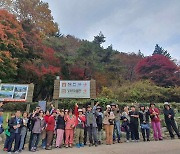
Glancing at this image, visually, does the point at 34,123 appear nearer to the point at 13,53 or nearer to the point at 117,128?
the point at 117,128

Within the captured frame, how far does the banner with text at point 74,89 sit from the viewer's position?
1004 centimetres

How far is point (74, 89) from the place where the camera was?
33.2 feet

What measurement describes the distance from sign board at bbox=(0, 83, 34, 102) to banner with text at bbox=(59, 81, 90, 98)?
1706mm

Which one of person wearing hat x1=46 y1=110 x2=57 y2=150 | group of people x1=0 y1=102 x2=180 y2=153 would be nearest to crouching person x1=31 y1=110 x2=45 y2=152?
group of people x1=0 y1=102 x2=180 y2=153

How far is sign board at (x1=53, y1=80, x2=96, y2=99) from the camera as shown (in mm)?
10023

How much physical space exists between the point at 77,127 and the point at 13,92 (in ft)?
15.0

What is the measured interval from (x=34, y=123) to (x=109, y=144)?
284cm

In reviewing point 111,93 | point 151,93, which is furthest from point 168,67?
point 111,93

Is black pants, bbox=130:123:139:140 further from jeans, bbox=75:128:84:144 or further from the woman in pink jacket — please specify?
the woman in pink jacket

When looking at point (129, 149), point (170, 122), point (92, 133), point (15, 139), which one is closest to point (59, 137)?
point (92, 133)

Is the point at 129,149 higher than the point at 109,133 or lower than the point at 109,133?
lower

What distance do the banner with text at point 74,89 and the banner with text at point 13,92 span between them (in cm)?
193

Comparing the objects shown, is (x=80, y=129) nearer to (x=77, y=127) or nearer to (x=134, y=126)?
(x=77, y=127)

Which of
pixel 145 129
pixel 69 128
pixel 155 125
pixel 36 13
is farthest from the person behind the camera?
pixel 36 13
